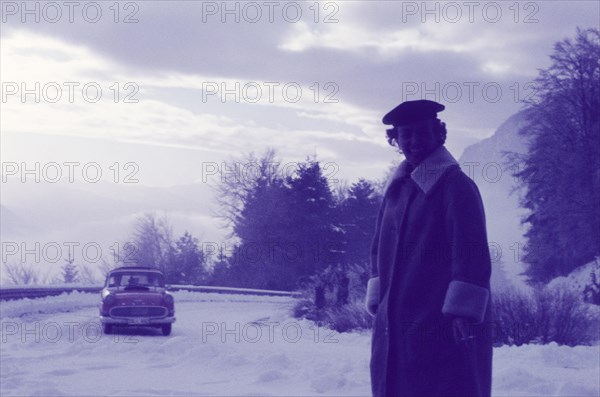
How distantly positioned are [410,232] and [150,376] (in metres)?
7.05

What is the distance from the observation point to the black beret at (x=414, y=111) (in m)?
4.83

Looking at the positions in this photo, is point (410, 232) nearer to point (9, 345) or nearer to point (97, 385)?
point (97, 385)

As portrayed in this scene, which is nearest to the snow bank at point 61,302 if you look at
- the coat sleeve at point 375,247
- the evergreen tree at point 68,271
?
the coat sleeve at point 375,247

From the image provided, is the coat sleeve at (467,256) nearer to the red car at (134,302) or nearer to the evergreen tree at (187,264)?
the red car at (134,302)

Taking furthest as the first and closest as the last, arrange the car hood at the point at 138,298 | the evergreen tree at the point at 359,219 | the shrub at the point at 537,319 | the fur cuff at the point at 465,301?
the evergreen tree at the point at 359,219 < the car hood at the point at 138,298 < the shrub at the point at 537,319 < the fur cuff at the point at 465,301

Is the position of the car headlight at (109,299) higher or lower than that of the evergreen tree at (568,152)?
lower

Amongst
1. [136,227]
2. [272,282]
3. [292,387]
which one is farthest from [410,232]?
[136,227]

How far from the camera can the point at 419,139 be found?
4.85 metres

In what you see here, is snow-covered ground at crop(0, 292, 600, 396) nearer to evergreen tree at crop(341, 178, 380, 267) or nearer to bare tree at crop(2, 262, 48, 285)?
evergreen tree at crop(341, 178, 380, 267)

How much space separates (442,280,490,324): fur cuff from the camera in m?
4.45

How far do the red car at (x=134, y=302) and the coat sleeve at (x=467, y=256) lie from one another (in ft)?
49.0

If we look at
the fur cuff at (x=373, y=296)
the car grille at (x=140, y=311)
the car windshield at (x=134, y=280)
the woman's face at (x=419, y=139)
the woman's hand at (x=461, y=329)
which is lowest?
the car grille at (x=140, y=311)

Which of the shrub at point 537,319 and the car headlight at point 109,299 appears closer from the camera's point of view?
the shrub at point 537,319

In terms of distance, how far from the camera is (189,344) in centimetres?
1418
